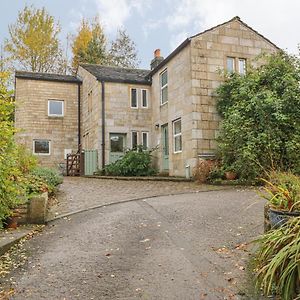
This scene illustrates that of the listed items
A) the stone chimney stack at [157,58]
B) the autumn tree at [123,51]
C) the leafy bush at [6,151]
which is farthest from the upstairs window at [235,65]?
the autumn tree at [123,51]

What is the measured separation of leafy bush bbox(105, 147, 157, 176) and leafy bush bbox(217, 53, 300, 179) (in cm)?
542

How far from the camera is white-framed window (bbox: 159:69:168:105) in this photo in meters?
18.6

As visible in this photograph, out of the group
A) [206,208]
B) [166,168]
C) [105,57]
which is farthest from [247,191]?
[105,57]

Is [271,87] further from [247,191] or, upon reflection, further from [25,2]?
[25,2]

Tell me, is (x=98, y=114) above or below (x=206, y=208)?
above

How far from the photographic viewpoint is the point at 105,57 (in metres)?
33.9

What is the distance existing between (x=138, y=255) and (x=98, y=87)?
16.9 m

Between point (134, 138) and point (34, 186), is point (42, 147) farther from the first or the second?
point (34, 186)

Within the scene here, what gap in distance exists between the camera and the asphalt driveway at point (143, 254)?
3.97m

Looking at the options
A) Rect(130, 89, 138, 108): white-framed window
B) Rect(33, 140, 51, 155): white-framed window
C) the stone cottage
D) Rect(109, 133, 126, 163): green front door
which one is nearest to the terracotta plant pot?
the stone cottage

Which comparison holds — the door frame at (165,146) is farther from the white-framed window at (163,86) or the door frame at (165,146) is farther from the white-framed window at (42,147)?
the white-framed window at (42,147)

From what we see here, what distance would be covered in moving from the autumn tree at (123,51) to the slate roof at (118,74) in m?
11.4

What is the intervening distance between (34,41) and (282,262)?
31.2 meters

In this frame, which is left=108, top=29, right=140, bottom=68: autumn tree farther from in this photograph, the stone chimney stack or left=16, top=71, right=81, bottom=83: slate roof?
the stone chimney stack
